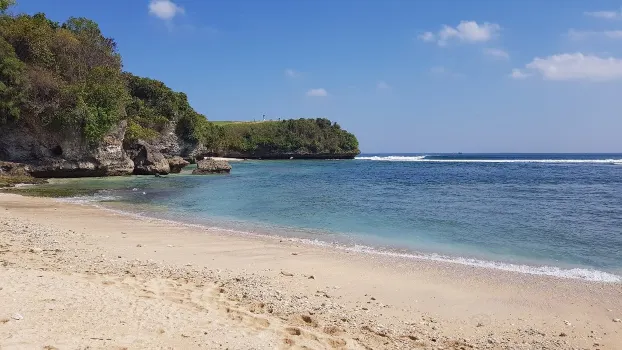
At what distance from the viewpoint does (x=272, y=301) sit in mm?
6828

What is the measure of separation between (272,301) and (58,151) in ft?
110

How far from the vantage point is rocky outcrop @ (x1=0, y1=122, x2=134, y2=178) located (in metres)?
31.8

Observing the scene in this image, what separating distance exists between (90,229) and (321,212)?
31.1ft

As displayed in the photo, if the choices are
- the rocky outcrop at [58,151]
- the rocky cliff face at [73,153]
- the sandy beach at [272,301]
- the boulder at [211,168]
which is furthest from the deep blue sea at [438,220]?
the boulder at [211,168]

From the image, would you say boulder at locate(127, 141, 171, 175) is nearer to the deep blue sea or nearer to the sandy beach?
the deep blue sea

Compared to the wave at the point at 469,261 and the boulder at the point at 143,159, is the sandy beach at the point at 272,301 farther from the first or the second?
the boulder at the point at 143,159

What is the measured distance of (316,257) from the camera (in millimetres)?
10602

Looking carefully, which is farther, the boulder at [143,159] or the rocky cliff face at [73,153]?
the boulder at [143,159]

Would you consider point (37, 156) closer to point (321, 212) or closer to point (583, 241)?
point (321, 212)

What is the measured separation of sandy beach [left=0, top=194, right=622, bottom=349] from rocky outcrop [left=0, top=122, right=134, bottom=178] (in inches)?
979

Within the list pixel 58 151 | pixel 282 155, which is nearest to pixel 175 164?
pixel 58 151

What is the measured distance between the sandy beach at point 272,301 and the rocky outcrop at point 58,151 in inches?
979

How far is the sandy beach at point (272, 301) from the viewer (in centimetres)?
515

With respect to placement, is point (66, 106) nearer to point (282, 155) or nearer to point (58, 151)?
point (58, 151)
